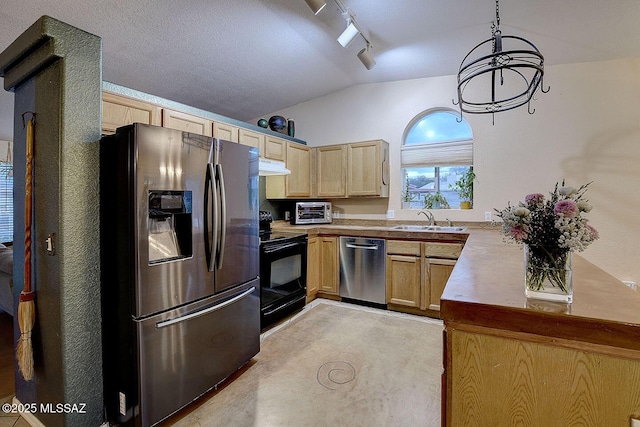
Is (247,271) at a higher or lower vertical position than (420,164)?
lower

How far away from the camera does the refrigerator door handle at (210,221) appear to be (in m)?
1.89

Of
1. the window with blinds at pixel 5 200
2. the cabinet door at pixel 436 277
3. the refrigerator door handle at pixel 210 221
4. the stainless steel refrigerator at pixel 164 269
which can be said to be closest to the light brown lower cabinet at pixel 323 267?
the cabinet door at pixel 436 277

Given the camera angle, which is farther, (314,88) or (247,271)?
(314,88)

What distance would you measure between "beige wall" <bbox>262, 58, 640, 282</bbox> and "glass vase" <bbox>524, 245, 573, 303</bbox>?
2783mm

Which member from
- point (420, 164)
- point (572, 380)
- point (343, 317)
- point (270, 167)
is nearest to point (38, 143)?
point (270, 167)

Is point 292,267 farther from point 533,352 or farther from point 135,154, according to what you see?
point 533,352

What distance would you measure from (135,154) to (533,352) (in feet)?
6.29

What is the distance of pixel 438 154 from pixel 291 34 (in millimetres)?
2268

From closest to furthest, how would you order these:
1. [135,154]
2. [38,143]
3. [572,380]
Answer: [572,380] → [135,154] → [38,143]

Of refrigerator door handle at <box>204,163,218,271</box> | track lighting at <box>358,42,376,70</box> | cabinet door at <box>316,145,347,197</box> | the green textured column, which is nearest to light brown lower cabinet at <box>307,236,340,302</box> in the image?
cabinet door at <box>316,145,347,197</box>

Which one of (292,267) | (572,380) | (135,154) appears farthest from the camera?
(292,267)

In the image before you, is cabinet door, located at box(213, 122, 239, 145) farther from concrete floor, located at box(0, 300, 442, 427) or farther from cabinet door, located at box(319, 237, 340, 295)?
concrete floor, located at box(0, 300, 442, 427)

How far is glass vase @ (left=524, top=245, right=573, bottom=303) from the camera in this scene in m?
0.98

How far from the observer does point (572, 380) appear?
0.87 m
